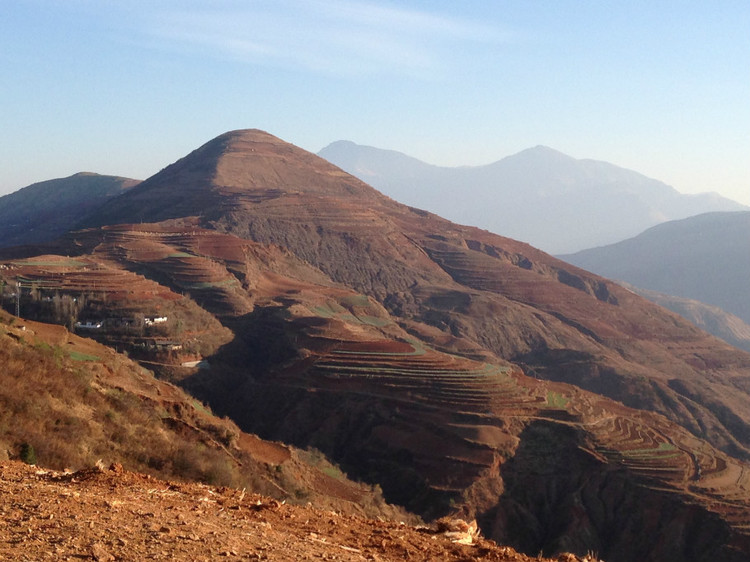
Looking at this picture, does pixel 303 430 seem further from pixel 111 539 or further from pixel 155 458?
pixel 111 539

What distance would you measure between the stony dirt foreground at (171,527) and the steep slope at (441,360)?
2494 cm

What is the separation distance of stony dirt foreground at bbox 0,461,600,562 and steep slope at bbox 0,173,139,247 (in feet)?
336

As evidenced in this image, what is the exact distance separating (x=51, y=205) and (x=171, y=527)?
13930 centimetres

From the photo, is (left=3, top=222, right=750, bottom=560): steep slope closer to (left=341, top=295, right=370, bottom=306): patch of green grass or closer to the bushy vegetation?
(left=341, top=295, right=370, bottom=306): patch of green grass

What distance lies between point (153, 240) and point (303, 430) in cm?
3838

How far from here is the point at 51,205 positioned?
135 meters

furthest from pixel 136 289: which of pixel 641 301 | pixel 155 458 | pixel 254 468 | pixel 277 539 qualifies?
pixel 641 301

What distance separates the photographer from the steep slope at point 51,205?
111500 millimetres

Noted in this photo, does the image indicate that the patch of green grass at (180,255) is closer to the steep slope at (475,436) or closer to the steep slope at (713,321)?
the steep slope at (475,436)

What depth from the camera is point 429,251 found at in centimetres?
10081

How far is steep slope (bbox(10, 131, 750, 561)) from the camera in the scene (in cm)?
3553

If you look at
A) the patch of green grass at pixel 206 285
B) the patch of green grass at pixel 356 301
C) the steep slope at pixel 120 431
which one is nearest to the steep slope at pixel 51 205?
the patch of green grass at pixel 206 285

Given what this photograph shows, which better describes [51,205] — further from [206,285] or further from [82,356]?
[82,356]

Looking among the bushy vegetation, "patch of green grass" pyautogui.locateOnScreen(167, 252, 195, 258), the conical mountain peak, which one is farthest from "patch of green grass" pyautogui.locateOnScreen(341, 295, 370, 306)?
the bushy vegetation
